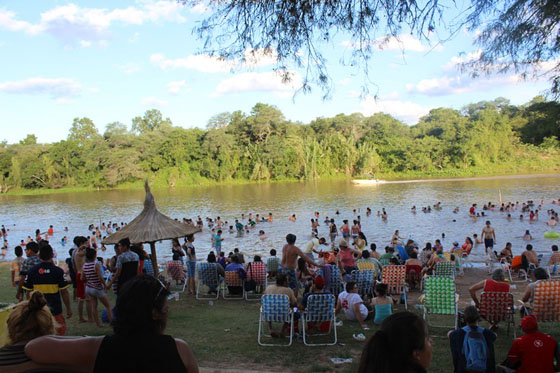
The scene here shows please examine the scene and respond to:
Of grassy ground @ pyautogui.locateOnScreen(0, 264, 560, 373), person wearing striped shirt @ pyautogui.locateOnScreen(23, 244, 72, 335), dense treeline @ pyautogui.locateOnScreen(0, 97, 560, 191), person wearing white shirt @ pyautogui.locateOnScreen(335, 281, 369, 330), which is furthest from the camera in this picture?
dense treeline @ pyautogui.locateOnScreen(0, 97, 560, 191)

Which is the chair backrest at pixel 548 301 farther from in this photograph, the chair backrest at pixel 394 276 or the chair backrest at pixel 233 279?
the chair backrest at pixel 233 279

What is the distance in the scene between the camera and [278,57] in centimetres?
711

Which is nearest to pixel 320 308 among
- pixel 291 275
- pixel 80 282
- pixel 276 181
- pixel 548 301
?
pixel 291 275

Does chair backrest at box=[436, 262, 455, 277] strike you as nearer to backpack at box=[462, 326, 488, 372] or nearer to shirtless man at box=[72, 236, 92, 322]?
backpack at box=[462, 326, 488, 372]

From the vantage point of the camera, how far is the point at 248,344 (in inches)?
246

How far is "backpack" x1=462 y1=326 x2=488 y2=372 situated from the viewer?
411 centimetres

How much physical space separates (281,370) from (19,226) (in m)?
34.2

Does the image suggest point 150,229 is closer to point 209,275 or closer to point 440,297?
point 209,275

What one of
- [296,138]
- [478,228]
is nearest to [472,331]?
[478,228]

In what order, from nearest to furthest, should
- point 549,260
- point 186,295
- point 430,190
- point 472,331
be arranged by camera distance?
point 472,331 < point 186,295 < point 549,260 < point 430,190

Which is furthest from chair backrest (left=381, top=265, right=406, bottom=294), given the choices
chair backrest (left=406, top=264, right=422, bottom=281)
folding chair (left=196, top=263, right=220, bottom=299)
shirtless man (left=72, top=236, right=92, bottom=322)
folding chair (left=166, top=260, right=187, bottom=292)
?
shirtless man (left=72, top=236, right=92, bottom=322)

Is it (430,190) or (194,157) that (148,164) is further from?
(430,190)

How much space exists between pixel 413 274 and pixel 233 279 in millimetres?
4259

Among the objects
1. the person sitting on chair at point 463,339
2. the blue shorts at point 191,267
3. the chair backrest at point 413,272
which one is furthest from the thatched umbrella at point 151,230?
the person sitting on chair at point 463,339
